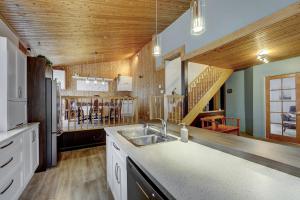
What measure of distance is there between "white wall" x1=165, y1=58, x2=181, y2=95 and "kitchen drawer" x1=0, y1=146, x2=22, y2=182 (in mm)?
3996

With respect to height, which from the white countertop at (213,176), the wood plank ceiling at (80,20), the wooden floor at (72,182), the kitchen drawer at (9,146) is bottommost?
the wooden floor at (72,182)

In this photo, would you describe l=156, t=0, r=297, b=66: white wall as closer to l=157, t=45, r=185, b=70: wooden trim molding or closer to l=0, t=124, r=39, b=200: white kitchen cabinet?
l=157, t=45, r=185, b=70: wooden trim molding

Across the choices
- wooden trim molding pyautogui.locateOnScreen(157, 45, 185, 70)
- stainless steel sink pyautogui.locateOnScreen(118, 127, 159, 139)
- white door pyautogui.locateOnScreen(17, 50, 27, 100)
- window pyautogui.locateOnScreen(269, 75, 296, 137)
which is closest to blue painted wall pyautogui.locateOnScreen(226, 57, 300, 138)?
window pyautogui.locateOnScreen(269, 75, 296, 137)

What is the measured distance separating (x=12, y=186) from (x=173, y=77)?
4.49 metres

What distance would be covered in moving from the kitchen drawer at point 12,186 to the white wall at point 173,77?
13.4 feet

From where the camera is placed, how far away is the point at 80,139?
4398mm

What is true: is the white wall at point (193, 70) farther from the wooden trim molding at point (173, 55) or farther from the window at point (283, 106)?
the window at point (283, 106)

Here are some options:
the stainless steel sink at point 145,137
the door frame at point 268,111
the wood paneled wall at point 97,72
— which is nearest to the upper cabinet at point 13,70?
the stainless steel sink at point 145,137

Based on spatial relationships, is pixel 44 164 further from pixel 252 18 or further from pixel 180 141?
pixel 252 18

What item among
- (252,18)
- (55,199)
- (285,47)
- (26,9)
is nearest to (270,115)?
(285,47)

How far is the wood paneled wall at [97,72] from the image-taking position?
24.1 ft

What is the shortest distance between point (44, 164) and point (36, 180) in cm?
38

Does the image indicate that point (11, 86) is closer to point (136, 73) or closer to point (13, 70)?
point (13, 70)

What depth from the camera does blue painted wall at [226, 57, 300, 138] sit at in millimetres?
4602
